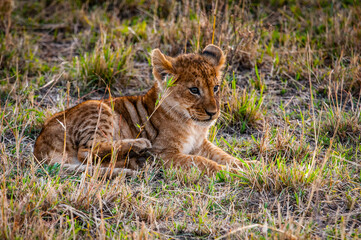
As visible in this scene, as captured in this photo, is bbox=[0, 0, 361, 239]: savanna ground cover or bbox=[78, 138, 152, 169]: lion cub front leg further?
bbox=[78, 138, 152, 169]: lion cub front leg

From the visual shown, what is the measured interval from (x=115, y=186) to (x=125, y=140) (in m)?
0.79

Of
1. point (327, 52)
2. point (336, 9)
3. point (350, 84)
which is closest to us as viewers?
point (350, 84)

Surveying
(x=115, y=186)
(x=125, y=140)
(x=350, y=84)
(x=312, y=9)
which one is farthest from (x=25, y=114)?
(x=312, y=9)

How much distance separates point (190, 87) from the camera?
14.8ft

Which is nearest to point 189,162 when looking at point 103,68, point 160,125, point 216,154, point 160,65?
point 216,154

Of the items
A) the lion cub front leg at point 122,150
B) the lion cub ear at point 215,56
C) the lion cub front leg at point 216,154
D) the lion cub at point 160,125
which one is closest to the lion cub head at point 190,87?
the lion cub at point 160,125


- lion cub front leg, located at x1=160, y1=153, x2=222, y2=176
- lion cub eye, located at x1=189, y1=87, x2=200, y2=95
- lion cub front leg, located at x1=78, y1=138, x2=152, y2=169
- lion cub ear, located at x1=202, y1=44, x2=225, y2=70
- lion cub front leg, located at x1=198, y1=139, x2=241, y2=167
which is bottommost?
lion cub front leg, located at x1=198, y1=139, x2=241, y2=167

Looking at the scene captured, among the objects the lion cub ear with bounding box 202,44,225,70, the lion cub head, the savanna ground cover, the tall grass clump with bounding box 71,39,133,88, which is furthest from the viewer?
the tall grass clump with bounding box 71,39,133,88

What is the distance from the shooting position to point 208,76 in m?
4.55

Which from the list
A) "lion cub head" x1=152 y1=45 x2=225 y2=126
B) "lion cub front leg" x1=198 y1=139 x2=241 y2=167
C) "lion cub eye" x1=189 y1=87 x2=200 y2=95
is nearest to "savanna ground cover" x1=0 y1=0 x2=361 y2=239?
"lion cub front leg" x1=198 y1=139 x2=241 y2=167

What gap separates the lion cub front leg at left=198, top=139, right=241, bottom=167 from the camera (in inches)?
178

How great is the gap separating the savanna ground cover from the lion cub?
214mm

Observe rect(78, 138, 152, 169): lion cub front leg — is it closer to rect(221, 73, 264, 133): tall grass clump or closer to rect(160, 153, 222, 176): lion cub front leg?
rect(160, 153, 222, 176): lion cub front leg

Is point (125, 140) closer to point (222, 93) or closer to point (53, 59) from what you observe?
point (222, 93)
